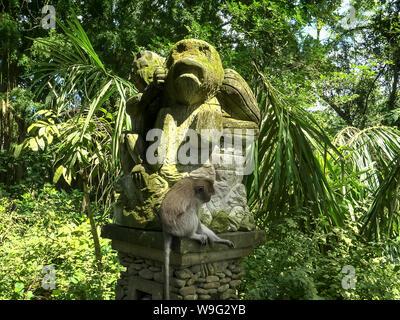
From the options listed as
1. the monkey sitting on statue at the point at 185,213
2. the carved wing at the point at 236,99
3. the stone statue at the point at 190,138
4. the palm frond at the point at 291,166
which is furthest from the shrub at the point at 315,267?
the carved wing at the point at 236,99

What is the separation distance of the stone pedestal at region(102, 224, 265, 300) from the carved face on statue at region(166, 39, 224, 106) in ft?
3.88

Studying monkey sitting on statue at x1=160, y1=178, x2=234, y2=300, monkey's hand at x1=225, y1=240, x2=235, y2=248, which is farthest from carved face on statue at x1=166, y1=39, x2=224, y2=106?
monkey's hand at x1=225, y1=240, x2=235, y2=248

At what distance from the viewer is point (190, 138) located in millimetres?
2932

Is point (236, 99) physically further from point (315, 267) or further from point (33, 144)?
point (33, 144)

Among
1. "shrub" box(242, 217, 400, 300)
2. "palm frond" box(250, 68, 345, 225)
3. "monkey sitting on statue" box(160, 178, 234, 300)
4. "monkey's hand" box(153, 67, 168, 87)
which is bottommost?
"shrub" box(242, 217, 400, 300)

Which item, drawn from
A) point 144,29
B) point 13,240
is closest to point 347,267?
point 13,240

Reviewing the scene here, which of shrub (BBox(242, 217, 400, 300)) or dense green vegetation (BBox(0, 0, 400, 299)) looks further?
dense green vegetation (BBox(0, 0, 400, 299))

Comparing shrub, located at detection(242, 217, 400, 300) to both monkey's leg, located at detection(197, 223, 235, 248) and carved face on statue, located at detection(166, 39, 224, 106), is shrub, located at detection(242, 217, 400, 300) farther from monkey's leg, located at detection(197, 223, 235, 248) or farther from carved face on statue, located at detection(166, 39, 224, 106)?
carved face on statue, located at detection(166, 39, 224, 106)

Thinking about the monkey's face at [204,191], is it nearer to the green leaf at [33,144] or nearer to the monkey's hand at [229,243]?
the monkey's hand at [229,243]

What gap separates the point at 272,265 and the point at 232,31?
228 inches

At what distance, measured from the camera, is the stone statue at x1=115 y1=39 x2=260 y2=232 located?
286 cm

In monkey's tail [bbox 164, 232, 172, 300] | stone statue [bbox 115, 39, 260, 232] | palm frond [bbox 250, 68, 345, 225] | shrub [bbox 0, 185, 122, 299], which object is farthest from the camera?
shrub [bbox 0, 185, 122, 299]

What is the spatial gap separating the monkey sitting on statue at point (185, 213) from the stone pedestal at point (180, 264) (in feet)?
0.19

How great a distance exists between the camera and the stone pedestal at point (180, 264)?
2.59 meters
